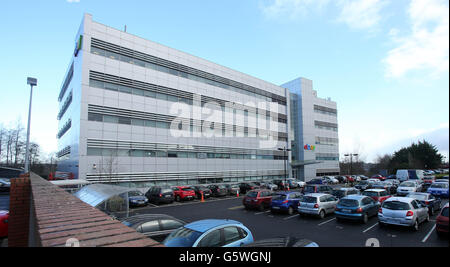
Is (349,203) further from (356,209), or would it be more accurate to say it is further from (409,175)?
(409,175)

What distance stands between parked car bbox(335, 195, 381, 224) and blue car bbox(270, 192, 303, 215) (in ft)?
10.2

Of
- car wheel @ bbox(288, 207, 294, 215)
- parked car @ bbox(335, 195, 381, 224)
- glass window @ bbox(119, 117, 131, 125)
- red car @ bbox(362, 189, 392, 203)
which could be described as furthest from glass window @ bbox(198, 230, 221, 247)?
glass window @ bbox(119, 117, 131, 125)

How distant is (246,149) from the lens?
40.8 m

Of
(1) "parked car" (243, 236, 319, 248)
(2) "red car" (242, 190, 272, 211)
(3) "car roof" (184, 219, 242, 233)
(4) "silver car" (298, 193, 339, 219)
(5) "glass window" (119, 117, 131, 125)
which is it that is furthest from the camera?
(5) "glass window" (119, 117, 131, 125)

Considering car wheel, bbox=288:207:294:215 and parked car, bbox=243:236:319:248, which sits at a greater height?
parked car, bbox=243:236:319:248

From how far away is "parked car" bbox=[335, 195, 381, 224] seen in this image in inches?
488

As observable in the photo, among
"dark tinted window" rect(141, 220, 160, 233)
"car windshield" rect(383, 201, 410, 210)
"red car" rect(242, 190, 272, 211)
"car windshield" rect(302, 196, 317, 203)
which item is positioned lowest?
"red car" rect(242, 190, 272, 211)

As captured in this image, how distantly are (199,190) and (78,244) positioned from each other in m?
23.8

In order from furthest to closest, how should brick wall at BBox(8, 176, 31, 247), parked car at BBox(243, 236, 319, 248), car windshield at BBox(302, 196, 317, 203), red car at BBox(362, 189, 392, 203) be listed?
red car at BBox(362, 189, 392, 203) < car windshield at BBox(302, 196, 317, 203) < brick wall at BBox(8, 176, 31, 247) < parked car at BBox(243, 236, 319, 248)

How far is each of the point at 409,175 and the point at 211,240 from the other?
123 ft

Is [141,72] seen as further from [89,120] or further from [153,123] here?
[89,120]

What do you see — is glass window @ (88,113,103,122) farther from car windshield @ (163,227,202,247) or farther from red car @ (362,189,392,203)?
red car @ (362,189,392,203)

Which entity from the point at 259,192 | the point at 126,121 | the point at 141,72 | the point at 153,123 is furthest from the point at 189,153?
the point at 259,192

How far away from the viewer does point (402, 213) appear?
10602mm
